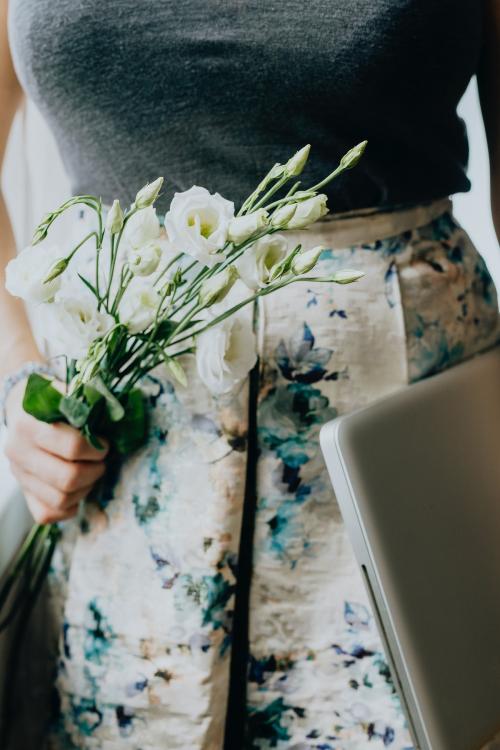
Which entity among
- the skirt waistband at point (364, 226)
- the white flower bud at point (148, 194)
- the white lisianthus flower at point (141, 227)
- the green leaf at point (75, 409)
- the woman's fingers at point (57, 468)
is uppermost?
the white flower bud at point (148, 194)

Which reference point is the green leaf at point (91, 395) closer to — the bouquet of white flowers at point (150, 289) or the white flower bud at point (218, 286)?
the bouquet of white flowers at point (150, 289)

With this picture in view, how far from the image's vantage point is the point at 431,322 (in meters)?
0.68

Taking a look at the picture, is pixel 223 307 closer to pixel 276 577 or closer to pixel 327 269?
pixel 327 269

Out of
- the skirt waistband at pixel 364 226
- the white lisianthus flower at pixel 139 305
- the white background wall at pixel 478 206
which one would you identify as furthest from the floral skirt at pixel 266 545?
the white background wall at pixel 478 206

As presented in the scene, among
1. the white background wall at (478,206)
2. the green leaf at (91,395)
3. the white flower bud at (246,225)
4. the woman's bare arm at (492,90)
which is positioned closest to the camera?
the white flower bud at (246,225)

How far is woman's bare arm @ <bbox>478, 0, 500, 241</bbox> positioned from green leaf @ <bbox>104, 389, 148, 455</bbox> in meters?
0.44

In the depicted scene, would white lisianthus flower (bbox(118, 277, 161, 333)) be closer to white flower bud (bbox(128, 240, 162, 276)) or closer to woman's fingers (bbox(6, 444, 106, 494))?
white flower bud (bbox(128, 240, 162, 276))

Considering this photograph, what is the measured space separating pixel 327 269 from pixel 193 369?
14 centimetres

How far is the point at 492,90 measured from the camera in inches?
30.0

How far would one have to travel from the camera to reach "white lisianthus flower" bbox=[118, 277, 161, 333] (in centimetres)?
55

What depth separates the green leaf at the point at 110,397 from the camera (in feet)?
1.90

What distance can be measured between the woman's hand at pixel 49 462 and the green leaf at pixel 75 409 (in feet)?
0.10

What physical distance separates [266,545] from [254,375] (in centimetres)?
15

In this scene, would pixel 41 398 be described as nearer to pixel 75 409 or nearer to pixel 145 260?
pixel 75 409
